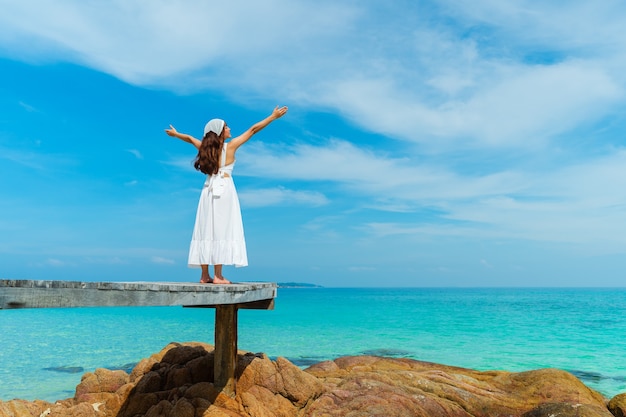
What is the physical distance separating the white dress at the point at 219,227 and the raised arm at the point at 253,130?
150mm

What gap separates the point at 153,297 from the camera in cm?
596

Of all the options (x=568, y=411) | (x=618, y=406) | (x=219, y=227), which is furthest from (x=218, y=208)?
(x=618, y=406)

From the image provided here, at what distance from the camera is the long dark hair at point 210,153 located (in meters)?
8.47

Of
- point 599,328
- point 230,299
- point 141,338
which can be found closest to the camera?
point 230,299

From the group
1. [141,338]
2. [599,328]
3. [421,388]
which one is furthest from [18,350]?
[599,328]

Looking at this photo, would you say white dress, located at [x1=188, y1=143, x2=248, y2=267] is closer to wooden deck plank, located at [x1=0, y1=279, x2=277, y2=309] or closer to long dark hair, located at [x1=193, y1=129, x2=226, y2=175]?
long dark hair, located at [x1=193, y1=129, x2=226, y2=175]

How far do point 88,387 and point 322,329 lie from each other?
28651 mm

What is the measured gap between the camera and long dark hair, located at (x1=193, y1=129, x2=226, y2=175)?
8469 mm

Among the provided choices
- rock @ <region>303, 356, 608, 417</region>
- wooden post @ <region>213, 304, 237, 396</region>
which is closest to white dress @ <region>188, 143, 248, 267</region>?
wooden post @ <region>213, 304, 237, 396</region>

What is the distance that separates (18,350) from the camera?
26031 millimetres

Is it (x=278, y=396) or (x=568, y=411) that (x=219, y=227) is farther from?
(x=568, y=411)

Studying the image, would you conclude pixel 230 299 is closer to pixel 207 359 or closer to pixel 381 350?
pixel 207 359

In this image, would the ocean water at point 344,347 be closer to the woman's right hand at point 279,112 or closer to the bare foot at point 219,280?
the bare foot at point 219,280

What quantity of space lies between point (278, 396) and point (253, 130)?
4.78m
